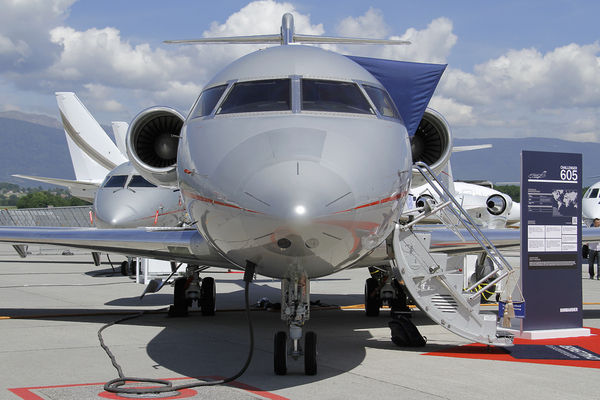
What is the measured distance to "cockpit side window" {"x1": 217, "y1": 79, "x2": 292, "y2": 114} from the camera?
591 centimetres

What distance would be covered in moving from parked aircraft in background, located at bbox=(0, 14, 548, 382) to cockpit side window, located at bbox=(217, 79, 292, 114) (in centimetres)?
1

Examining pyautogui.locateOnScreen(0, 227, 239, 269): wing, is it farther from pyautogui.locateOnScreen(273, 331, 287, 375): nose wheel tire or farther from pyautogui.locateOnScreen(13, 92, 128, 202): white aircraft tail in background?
pyautogui.locateOnScreen(13, 92, 128, 202): white aircraft tail in background

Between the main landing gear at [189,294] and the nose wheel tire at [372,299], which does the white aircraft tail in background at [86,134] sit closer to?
the main landing gear at [189,294]

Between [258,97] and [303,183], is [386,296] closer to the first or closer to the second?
[258,97]

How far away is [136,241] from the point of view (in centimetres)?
932

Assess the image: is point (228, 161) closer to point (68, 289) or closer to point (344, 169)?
point (344, 169)

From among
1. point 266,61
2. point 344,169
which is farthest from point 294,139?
point 266,61

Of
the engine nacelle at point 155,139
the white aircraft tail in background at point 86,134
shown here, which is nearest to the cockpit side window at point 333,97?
the engine nacelle at point 155,139

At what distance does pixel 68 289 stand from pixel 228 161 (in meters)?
12.4

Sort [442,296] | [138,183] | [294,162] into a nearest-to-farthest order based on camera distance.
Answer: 1. [294,162]
2. [442,296]
3. [138,183]

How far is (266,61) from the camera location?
6.55 m

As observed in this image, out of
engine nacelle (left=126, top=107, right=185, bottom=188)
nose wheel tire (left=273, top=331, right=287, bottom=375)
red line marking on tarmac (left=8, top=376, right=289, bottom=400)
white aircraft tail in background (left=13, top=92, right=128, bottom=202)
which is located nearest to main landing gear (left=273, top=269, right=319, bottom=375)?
nose wheel tire (left=273, top=331, right=287, bottom=375)

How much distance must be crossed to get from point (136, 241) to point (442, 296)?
469 centimetres

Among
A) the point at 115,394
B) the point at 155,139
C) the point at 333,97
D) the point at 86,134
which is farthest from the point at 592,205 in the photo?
the point at 115,394
